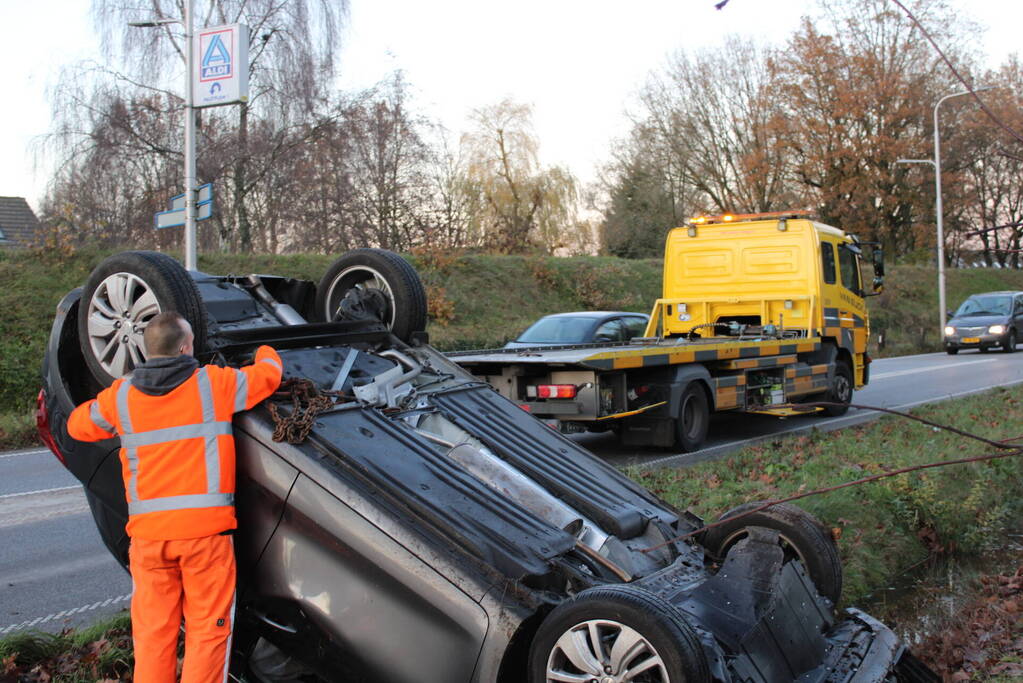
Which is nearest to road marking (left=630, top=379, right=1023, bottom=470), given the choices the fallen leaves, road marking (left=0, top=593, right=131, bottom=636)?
the fallen leaves

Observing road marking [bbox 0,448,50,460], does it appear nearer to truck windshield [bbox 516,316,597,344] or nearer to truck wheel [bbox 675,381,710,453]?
truck windshield [bbox 516,316,597,344]

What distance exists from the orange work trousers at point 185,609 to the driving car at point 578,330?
372 inches

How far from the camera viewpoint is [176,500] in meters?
3.34

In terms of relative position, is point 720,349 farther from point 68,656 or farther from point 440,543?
point 68,656

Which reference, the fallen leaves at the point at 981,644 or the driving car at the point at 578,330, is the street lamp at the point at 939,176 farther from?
the driving car at the point at 578,330

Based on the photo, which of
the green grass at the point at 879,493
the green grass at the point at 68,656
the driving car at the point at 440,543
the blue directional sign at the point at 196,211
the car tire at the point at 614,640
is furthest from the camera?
the blue directional sign at the point at 196,211

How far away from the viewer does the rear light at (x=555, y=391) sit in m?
9.16

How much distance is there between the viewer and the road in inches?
215

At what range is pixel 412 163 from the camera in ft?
82.5

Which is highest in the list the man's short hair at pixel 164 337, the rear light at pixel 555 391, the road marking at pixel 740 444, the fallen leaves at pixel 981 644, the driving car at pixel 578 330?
the man's short hair at pixel 164 337

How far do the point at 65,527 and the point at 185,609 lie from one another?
478cm

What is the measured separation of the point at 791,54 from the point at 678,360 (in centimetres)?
3143

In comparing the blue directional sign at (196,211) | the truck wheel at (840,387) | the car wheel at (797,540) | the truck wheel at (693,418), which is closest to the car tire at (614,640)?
the car wheel at (797,540)

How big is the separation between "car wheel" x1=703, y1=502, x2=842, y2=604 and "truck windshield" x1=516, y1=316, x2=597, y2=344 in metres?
8.87
